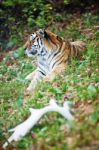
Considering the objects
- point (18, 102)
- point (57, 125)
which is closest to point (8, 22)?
point (18, 102)

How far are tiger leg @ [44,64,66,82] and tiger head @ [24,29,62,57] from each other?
548 millimetres

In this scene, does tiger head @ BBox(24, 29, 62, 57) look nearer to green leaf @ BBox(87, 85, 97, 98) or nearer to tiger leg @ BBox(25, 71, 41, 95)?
tiger leg @ BBox(25, 71, 41, 95)

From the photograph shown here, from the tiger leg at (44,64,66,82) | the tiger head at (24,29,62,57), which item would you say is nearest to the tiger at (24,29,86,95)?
the tiger head at (24,29,62,57)

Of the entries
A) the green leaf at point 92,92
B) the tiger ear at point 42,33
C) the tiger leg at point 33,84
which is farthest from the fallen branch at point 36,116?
the tiger ear at point 42,33

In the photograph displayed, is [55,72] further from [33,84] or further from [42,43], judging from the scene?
[42,43]

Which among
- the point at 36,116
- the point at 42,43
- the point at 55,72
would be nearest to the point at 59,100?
the point at 36,116

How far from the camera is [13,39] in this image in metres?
14.2

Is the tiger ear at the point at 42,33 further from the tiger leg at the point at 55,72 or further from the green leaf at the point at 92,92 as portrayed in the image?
the green leaf at the point at 92,92

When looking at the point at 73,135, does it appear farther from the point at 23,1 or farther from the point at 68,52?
the point at 23,1

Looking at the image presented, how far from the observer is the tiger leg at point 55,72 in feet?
29.7

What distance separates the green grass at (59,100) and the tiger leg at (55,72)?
6.3 inches

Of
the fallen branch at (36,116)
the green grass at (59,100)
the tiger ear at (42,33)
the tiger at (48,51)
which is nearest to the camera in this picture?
the green grass at (59,100)

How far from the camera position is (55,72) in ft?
31.1

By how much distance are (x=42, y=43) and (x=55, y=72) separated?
2.78 feet
